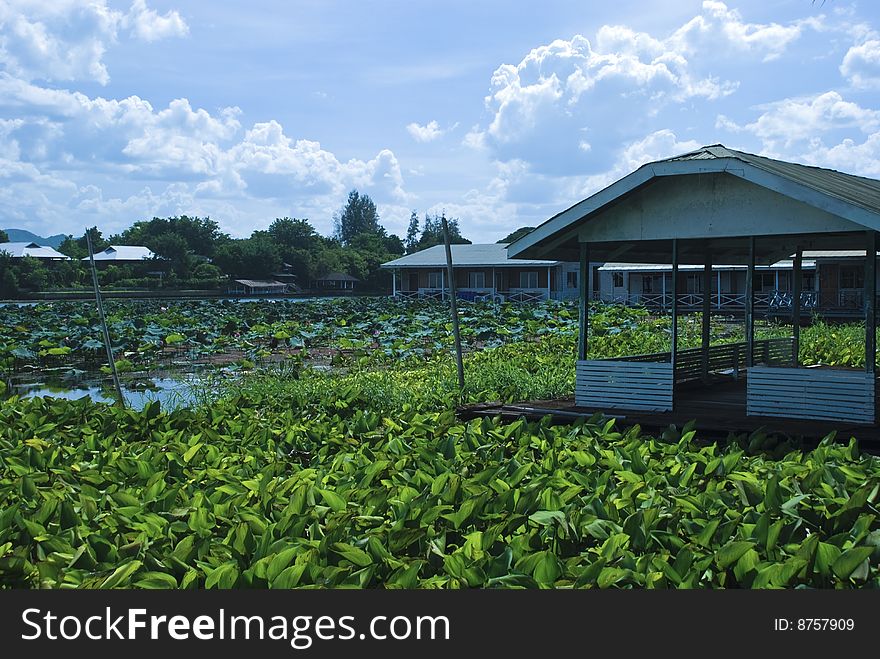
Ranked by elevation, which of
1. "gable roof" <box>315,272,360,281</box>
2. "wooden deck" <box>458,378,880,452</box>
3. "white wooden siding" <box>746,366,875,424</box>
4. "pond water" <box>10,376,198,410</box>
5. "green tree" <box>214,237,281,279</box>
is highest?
"green tree" <box>214,237,281,279</box>

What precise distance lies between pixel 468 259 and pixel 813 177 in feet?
140

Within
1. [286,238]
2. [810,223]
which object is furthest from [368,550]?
[286,238]

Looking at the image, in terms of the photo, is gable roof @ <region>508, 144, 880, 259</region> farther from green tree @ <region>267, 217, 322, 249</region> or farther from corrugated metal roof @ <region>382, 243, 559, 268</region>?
green tree @ <region>267, 217, 322, 249</region>

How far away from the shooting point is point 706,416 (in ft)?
33.1

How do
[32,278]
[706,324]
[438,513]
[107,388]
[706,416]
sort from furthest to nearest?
1. [32,278]
2. [107,388]
3. [706,324]
4. [706,416]
5. [438,513]

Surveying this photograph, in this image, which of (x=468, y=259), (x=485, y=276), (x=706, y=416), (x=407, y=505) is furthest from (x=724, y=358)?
(x=485, y=276)

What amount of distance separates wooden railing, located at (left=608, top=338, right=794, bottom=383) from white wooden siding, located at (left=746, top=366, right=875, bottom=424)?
2119mm

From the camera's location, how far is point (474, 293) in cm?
5294

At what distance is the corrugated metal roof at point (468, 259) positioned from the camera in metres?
51.7

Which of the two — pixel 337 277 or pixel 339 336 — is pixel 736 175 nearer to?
pixel 339 336

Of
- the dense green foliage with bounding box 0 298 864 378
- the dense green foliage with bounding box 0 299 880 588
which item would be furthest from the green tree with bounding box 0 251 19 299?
the dense green foliage with bounding box 0 299 880 588

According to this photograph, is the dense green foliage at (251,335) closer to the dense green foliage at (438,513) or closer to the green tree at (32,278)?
the dense green foliage at (438,513)

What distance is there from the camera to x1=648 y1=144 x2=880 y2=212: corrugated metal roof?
948cm

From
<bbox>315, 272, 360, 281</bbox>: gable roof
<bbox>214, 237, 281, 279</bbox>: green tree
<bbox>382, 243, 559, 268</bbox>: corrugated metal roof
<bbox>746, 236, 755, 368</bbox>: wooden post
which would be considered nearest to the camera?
<bbox>746, 236, 755, 368</bbox>: wooden post
